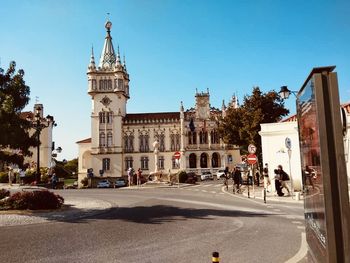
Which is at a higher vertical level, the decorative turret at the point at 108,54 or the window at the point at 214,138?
the decorative turret at the point at 108,54

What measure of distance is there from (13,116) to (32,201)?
3601 mm

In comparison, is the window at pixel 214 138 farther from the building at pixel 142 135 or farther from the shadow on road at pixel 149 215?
the shadow on road at pixel 149 215

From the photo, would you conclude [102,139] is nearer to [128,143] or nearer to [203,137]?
[128,143]

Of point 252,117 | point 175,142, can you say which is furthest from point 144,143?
point 252,117

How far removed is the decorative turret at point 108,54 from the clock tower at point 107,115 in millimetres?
819

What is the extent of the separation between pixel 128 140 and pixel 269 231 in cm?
6077

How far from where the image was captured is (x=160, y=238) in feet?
28.8

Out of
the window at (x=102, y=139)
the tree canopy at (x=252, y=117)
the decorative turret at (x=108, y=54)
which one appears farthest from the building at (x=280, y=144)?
the decorative turret at (x=108, y=54)

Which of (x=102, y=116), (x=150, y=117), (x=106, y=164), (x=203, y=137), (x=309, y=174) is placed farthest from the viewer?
(x=150, y=117)

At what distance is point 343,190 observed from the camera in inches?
107

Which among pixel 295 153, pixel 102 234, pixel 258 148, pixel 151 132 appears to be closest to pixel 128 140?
pixel 151 132

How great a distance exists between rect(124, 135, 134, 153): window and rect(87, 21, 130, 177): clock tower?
62.3 inches

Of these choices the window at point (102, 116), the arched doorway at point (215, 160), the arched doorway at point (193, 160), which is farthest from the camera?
the window at point (102, 116)

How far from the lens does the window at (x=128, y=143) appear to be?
225 feet
